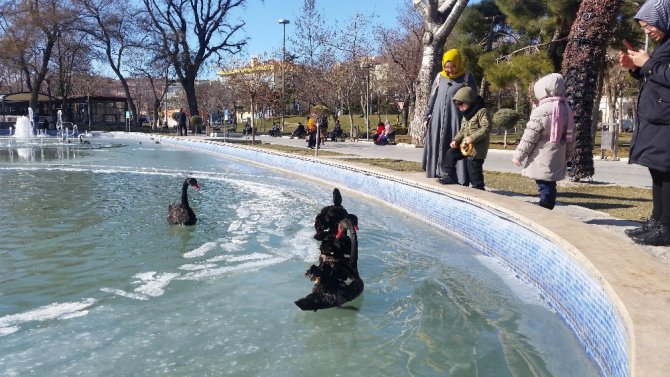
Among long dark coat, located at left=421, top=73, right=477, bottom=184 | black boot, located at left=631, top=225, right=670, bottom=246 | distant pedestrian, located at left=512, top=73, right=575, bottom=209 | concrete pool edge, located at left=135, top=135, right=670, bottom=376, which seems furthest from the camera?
long dark coat, located at left=421, top=73, right=477, bottom=184

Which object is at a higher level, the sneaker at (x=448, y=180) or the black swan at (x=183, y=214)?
A: the sneaker at (x=448, y=180)

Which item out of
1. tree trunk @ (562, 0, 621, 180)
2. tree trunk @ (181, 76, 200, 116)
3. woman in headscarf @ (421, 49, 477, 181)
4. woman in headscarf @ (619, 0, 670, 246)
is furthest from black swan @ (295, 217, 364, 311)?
tree trunk @ (181, 76, 200, 116)

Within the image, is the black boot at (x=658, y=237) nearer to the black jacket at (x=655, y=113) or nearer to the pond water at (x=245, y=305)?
the black jacket at (x=655, y=113)

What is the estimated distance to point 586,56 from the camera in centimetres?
927

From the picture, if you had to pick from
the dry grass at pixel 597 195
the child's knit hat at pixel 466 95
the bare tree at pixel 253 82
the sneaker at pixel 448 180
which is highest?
the bare tree at pixel 253 82

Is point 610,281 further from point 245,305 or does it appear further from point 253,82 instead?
point 253,82

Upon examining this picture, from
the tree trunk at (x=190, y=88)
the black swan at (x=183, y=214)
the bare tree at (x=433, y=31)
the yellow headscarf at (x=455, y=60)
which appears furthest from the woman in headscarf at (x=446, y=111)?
the tree trunk at (x=190, y=88)

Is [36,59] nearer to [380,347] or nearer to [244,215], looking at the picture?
[244,215]

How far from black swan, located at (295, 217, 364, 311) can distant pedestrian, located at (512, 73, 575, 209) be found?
2.78 m

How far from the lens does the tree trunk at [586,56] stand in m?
9.19

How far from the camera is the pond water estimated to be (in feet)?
10.7

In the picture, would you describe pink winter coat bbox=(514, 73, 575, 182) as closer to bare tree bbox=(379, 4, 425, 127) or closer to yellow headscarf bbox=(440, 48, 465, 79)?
yellow headscarf bbox=(440, 48, 465, 79)

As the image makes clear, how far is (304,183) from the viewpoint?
1205 centimetres

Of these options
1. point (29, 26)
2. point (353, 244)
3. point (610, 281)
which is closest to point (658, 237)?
A: point (610, 281)
